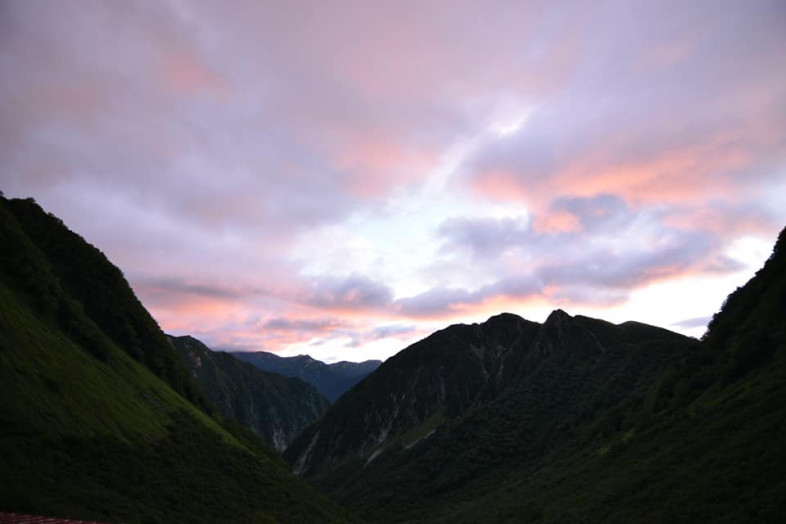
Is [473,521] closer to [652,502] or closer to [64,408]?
[652,502]

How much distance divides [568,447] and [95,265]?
11856 centimetres

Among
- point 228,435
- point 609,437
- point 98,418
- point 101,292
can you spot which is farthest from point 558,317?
point 98,418

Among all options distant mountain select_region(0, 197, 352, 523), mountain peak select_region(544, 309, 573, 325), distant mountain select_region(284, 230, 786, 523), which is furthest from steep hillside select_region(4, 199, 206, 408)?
mountain peak select_region(544, 309, 573, 325)

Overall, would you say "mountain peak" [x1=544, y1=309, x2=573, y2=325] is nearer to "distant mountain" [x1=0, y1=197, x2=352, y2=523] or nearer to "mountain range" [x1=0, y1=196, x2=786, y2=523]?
"mountain range" [x1=0, y1=196, x2=786, y2=523]

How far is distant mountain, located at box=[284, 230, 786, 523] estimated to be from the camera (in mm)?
42312

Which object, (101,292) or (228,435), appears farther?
(101,292)

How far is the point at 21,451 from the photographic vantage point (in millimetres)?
34875

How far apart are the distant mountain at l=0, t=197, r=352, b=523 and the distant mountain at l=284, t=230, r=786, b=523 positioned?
41.8m

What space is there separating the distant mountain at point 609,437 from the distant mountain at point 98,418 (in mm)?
41846

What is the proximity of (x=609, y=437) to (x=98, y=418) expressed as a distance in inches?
3686

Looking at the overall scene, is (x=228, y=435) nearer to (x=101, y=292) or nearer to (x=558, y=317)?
(x=101, y=292)

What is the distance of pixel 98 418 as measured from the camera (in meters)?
49.5

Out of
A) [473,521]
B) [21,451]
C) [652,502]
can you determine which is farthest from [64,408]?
[473,521]

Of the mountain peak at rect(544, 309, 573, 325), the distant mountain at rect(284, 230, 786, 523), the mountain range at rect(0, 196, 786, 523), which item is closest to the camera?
the mountain range at rect(0, 196, 786, 523)
